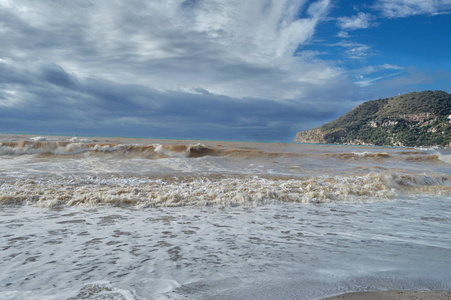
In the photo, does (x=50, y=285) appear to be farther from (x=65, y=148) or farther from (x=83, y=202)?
(x=65, y=148)

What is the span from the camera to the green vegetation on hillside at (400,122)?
77.6 m

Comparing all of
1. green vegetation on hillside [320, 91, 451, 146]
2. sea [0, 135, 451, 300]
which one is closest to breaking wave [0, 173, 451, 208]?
sea [0, 135, 451, 300]

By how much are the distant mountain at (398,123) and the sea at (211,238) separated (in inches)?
3320

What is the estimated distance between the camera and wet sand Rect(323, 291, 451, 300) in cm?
253

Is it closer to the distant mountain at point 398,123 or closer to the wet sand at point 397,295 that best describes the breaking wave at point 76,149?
the wet sand at point 397,295

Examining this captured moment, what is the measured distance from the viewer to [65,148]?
15.4 m

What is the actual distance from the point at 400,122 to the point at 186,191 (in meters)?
99.8

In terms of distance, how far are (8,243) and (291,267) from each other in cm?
406

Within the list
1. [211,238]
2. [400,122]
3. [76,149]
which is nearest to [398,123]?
[400,122]

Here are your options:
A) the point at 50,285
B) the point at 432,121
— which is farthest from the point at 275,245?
the point at 432,121

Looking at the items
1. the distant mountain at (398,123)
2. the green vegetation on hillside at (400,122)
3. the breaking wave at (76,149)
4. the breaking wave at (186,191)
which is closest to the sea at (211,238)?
the breaking wave at (186,191)

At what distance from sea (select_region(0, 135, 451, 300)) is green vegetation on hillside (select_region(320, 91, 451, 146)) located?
278 ft

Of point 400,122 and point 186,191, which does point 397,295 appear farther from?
point 400,122

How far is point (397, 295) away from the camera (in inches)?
102
